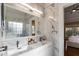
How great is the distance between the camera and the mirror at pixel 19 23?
56.2 inches

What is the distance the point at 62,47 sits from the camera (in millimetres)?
1529

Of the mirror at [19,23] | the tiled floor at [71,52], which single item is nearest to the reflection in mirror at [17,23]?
the mirror at [19,23]

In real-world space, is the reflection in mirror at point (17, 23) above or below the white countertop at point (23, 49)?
above

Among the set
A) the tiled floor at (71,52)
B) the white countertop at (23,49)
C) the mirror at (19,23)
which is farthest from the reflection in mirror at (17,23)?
the tiled floor at (71,52)

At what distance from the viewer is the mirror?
143 cm

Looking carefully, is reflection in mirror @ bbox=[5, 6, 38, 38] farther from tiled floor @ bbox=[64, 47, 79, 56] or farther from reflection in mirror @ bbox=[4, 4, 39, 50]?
tiled floor @ bbox=[64, 47, 79, 56]

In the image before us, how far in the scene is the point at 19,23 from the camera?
148 centimetres

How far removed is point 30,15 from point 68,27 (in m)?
0.51

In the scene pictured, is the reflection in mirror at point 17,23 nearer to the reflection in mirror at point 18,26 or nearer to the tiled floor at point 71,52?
the reflection in mirror at point 18,26

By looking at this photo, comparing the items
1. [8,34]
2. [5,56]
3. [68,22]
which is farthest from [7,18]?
[68,22]

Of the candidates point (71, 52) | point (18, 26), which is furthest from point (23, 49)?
point (71, 52)

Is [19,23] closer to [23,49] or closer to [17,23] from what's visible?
[17,23]

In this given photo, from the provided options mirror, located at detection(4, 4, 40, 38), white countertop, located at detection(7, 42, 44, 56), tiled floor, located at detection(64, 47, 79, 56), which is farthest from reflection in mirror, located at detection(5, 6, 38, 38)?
tiled floor, located at detection(64, 47, 79, 56)

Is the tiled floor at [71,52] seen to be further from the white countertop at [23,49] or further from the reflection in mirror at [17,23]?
the reflection in mirror at [17,23]
